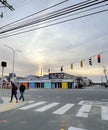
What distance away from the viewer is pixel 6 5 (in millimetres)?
15922

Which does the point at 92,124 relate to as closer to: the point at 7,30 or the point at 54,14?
the point at 54,14

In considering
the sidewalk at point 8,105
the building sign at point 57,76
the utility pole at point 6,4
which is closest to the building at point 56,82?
the building sign at point 57,76

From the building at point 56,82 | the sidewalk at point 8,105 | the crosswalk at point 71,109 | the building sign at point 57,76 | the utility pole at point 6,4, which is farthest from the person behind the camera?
the building sign at point 57,76

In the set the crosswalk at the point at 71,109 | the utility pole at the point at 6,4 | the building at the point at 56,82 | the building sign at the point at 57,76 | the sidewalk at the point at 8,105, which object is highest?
the utility pole at the point at 6,4

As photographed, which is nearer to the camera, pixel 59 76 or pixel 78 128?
pixel 78 128

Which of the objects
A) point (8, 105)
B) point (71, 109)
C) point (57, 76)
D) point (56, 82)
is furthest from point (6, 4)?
point (57, 76)

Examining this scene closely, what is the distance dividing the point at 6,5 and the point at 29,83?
7783 centimetres

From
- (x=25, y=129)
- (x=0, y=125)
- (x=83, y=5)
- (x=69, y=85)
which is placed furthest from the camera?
(x=69, y=85)

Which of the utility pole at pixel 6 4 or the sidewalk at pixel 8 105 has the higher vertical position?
the utility pole at pixel 6 4

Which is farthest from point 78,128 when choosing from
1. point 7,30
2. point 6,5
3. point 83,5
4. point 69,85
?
point 69,85

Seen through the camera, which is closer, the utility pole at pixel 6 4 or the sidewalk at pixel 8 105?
the sidewalk at pixel 8 105

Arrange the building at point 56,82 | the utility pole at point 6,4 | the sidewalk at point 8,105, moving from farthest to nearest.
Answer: the building at point 56,82
the utility pole at point 6,4
the sidewalk at point 8,105

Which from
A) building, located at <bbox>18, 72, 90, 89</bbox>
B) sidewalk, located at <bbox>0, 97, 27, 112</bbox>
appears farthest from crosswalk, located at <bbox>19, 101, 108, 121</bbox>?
building, located at <bbox>18, 72, 90, 89</bbox>

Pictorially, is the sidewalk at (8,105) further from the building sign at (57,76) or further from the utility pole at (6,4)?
the building sign at (57,76)
